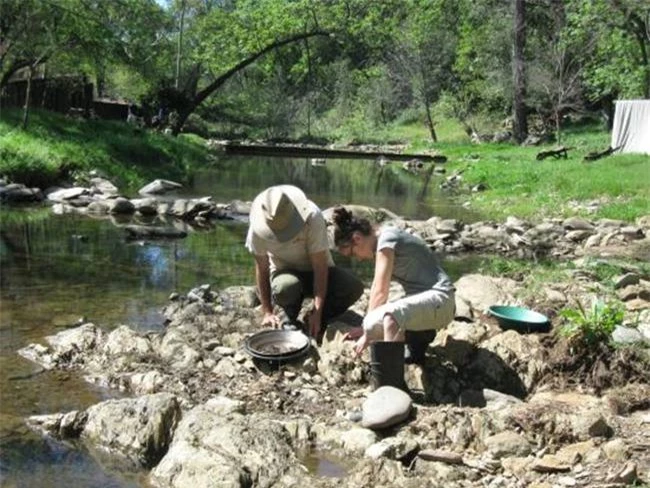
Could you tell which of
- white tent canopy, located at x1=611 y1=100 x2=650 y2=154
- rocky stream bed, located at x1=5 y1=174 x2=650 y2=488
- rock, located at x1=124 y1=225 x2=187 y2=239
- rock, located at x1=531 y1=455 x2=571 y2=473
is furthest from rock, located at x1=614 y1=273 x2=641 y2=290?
white tent canopy, located at x1=611 y1=100 x2=650 y2=154

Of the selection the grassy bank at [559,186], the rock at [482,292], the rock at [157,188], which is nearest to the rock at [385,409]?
the rock at [482,292]

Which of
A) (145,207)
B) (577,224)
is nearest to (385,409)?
(577,224)

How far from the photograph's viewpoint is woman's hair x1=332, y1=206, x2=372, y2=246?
5.98 meters

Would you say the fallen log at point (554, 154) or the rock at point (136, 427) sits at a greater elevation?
the fallen log at point (554, 154)

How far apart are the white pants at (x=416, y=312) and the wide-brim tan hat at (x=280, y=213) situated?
3.79 ft

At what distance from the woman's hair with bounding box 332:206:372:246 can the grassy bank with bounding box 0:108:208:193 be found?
1452cm

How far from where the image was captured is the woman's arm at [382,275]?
19.5 ft

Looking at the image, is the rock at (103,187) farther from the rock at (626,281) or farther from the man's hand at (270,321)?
the rock at (626,281)

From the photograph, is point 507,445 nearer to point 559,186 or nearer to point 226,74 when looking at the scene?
point 559,186

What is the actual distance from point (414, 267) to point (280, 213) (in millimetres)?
1228

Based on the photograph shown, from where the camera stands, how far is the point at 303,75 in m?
55.1

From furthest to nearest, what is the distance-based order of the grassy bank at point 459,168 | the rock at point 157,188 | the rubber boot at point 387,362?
1. the rock at point 157,188
2. the grassy bank at point 459,168
3. the rubber boot at point 387,362

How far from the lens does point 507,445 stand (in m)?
5.03

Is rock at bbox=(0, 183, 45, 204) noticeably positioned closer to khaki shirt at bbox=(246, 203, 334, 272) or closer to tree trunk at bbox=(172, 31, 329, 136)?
khaki shirt at bbox=(246, 203, 334, 272)
